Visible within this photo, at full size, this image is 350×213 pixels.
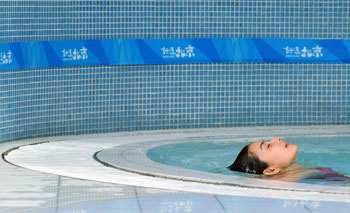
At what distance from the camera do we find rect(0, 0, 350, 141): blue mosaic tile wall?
15164mm

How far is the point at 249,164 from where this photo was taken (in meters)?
11.4

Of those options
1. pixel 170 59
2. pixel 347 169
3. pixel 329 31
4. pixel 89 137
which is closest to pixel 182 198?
pixel 347 169

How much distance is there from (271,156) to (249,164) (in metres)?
0.32

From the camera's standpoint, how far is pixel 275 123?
1673 cm

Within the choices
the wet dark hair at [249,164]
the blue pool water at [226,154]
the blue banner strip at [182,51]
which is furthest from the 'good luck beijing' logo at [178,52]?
the wet dark hair at [249,164]

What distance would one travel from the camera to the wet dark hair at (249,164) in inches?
443

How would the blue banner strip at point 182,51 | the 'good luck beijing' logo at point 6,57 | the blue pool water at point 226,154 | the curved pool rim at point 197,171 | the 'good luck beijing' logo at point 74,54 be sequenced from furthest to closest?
the 'good luck beijing' logo at point 74,54 < the blue banner strip at point 182,51 < the 'good luck beijing' logo at point 6,57 < the blue pool water at point 226,154 < the curved pool rim at point 197,171

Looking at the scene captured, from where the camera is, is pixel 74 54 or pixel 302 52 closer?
pixel 74 54

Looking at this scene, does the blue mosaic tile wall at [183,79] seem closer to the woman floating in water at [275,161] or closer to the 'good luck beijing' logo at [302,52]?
the 'good luck beijing' logo at [302,52]

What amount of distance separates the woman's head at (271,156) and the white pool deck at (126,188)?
1.84 ft

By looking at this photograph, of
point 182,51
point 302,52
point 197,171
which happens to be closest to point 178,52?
point 182,51

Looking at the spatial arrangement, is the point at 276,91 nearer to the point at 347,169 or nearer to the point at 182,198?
the point at 347,169

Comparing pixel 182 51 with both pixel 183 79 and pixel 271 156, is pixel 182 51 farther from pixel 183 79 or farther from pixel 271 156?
pixel 271 156

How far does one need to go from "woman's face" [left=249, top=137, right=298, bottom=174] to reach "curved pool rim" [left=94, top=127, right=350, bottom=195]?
0.47 metres
